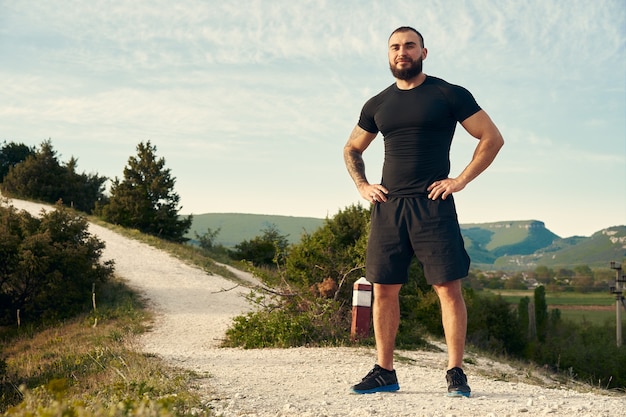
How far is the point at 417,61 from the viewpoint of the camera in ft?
16.0

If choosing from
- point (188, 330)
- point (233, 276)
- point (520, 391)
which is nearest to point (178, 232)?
point (233, 276)

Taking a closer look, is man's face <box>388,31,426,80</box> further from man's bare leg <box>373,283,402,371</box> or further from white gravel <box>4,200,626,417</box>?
white gravel <box>4,200,626,417</box>

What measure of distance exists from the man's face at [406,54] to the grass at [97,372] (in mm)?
2932

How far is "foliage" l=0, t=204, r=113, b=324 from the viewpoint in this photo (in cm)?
1506

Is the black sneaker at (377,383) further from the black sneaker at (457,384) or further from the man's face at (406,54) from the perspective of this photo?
the man's face at (406,54)

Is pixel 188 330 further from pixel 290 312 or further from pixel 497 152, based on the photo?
pixel 497 152

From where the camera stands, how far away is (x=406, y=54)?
4848mm

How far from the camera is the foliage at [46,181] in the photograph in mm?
35312

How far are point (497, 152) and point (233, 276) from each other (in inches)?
727

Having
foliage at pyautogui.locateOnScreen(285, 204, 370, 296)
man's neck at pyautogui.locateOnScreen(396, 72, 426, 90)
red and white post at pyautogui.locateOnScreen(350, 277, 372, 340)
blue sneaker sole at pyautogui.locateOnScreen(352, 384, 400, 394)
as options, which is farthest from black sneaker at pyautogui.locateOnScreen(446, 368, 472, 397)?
foliage at pyautogui.locateOnScreen(285, 204, 370, 296)

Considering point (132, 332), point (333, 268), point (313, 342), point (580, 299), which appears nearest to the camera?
point (313, 342)

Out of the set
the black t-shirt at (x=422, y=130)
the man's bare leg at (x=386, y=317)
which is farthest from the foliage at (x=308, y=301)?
the black t-shirt at (x=422, y=130)

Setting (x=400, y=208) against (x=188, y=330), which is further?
(x=188, y=330)

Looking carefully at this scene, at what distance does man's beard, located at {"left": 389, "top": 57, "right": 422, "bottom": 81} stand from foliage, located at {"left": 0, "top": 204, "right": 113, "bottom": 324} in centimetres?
1248
